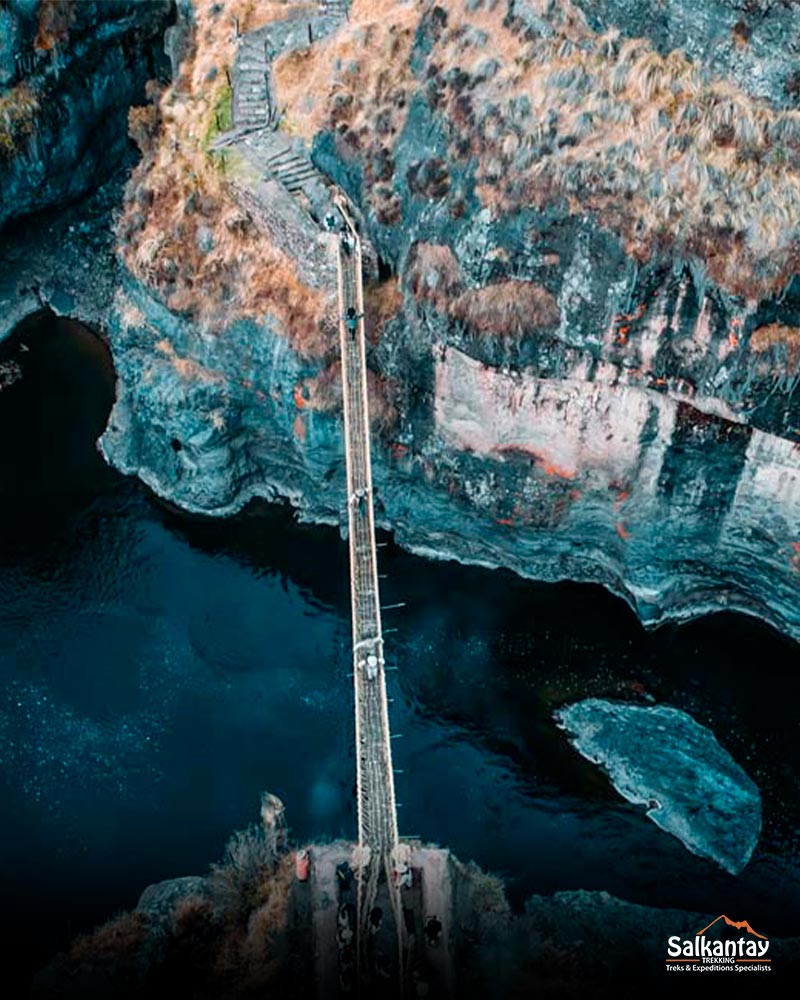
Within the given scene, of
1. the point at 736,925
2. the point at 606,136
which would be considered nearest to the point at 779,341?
the point at 606,136

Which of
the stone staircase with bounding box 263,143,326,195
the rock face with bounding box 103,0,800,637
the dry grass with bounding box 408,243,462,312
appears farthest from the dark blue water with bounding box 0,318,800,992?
the stone staircase with bounding box 263,143,326,195

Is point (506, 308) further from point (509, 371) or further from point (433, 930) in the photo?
point (433, 930)

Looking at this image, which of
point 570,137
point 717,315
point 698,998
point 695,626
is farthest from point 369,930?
point 570,137

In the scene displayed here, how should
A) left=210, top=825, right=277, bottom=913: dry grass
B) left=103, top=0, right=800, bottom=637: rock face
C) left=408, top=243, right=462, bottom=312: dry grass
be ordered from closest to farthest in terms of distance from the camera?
left=210, top=825, right=277, bottom=913: dry grass < left=103, top=0, right=800, bottom=637: rock face < left=408, top=243, right=462, bottom=312: dry grass

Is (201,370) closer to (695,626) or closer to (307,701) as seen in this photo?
(307,701)

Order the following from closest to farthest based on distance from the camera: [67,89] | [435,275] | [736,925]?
[736,925] → [435,275] → [67,89]

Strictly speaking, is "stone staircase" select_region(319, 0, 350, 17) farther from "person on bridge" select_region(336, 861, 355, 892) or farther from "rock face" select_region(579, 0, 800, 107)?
"person on bridge" select_region(336, 861, 355, 892)
